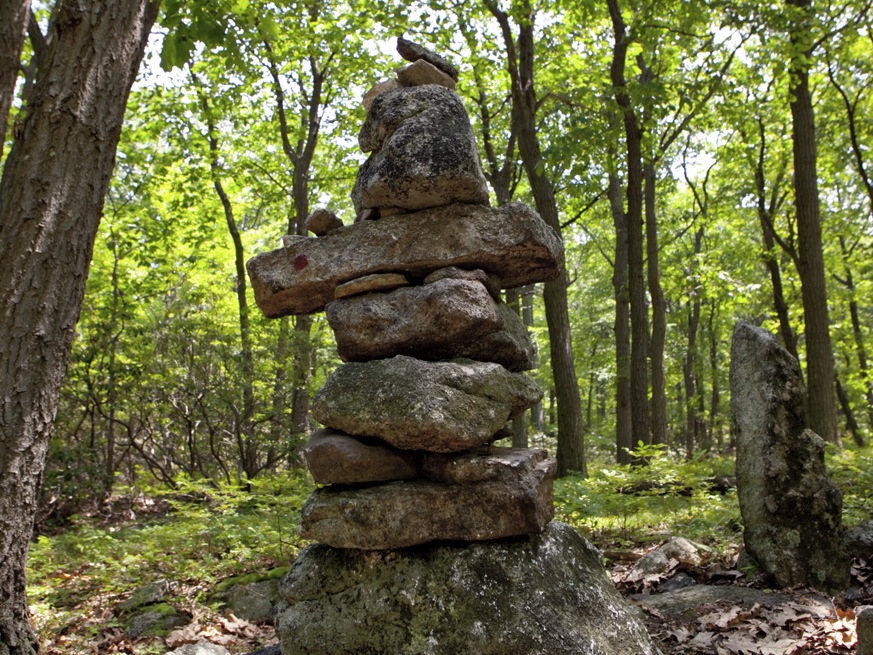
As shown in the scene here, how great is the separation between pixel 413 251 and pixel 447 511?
1728 millimetres

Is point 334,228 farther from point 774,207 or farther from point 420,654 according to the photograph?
point 774,207

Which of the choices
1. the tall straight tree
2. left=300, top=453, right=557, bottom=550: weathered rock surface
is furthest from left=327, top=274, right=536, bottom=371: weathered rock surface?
the tall straight tree

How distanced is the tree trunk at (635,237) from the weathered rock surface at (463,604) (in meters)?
6.69

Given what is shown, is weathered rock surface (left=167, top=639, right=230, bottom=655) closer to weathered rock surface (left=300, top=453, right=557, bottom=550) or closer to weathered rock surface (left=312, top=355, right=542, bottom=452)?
weathered rock surface (left=300, top=453, right=557, bottom=550)

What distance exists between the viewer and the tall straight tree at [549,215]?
10.9 metres

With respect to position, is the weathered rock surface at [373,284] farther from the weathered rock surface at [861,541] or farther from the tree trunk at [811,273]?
the tree trunk at [811,273]

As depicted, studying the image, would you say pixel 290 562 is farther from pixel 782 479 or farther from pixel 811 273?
pixel 811 273

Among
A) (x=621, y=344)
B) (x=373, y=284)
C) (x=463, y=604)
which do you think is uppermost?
(x=621, y=344)

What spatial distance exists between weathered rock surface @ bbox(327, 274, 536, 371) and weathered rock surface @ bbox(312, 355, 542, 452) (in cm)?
17

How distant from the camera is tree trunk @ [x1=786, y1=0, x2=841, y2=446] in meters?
10.6

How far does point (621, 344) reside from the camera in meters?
15.8

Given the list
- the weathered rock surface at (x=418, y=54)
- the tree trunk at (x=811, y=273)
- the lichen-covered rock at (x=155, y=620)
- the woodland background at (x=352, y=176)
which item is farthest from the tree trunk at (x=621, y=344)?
the lichen-covered rock at (x=155, y=620)

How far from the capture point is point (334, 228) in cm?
487

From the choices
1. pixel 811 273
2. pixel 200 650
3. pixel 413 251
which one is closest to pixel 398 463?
pixel 413 251
